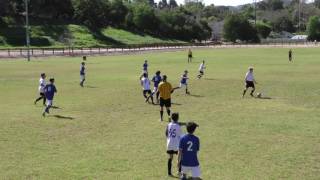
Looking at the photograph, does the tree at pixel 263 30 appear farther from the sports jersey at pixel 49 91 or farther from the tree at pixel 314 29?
the sports jersey at pixel 49 91

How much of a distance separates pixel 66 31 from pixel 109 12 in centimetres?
1897

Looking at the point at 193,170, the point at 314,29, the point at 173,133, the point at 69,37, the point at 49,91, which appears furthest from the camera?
the point at 314,29

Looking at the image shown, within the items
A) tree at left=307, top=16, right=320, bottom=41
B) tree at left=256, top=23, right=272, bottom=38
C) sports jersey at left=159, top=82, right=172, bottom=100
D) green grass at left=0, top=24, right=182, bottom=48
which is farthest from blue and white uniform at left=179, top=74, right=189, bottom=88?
tree at left=256, top=23, right=272, bottom=38

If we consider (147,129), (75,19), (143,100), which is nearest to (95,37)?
(75,19)

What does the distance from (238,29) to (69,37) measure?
144ft

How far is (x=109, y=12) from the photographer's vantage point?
5177 inches

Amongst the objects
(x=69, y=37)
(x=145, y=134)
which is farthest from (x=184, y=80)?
(x=69, y=37)

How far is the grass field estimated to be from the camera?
13.6 m

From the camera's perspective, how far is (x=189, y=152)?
10.6 metres

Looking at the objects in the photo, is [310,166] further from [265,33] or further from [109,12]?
[265,33]

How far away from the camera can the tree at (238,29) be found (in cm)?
13086

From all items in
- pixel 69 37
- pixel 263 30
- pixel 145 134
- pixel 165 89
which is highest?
pixel 263 30

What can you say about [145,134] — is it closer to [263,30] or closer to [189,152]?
[189,152]

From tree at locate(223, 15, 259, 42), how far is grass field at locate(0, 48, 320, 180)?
327 ft
